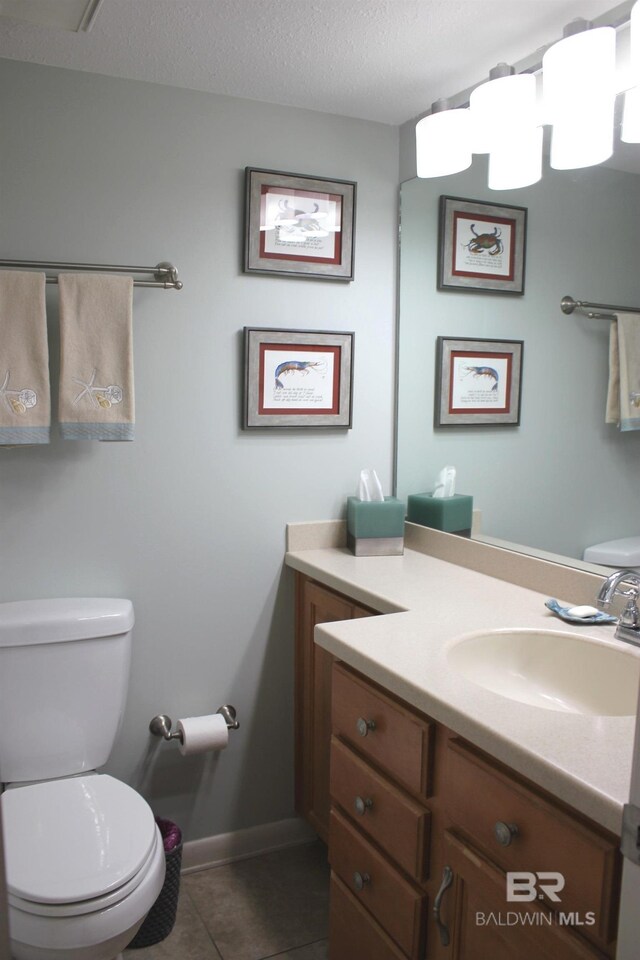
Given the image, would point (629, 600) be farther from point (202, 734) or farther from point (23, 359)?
point (23, 359)

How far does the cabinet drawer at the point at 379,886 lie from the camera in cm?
139

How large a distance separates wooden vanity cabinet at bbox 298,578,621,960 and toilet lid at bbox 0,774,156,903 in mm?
451

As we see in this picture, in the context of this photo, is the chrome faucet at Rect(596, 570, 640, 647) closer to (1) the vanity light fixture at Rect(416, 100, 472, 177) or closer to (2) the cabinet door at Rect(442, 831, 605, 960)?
(2) the cabinet door at Rect(442, 831, 605, 960)

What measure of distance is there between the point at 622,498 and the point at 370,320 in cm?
105

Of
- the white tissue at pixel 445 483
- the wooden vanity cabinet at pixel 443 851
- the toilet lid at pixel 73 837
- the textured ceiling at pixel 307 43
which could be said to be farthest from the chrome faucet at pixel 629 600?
the textured ceiling at pixel 307 43

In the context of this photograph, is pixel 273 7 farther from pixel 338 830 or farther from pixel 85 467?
pixel 338 830

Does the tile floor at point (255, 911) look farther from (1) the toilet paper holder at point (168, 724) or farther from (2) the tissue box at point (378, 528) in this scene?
(2) the tissue box at point (378, 528)

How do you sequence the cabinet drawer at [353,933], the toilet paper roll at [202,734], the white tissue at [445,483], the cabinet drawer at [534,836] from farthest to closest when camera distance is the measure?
1. the white tissue at [445,483]
2. the toilet paper roll at [202,734]
3. the cabinet drawer at [353,933]
4. the cabinet drawer at [534,836]

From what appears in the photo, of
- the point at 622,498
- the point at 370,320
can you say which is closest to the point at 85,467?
the point at 370,320

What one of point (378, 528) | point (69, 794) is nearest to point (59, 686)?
point (69, 794)

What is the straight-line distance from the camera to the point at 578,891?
1.02m

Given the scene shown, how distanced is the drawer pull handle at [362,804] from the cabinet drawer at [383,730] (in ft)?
0.27

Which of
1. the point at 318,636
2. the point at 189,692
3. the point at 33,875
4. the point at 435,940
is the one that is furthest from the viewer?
the point at 189,692

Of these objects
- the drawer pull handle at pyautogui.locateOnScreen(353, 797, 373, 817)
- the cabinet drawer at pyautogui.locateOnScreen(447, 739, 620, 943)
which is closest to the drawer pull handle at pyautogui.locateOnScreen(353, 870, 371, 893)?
the drawer pull handle at pyautogui.locateOnScreen(353, 797, 373, 817)
